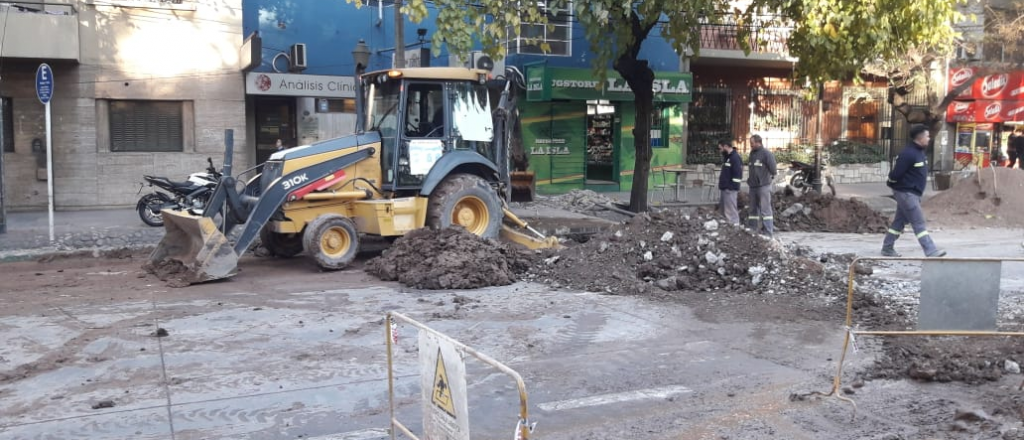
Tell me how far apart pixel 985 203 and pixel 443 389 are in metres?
17.9

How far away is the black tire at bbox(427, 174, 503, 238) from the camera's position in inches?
493

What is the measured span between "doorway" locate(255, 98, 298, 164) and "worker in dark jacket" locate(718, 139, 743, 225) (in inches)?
448

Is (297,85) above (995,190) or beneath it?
above

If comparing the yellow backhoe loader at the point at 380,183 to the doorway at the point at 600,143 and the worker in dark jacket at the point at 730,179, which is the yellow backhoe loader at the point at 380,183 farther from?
the doorway at the point at 600,143

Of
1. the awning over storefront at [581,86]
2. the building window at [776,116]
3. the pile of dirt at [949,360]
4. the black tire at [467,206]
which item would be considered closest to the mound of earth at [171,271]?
the black tire at [467,206]

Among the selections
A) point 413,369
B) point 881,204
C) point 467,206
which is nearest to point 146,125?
point 467,206

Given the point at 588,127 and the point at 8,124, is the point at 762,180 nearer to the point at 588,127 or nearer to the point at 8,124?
the point at 588,127

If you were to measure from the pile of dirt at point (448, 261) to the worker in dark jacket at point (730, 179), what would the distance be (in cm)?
531

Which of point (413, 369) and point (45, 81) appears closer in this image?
point (413, 369)

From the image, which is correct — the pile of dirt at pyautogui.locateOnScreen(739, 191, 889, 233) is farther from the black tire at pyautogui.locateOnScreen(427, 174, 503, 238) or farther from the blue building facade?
the black tire at pyautogui.locateOnScreen(427, 174, 503, 238)

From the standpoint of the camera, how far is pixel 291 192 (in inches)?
456

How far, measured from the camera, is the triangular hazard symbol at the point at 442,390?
154 inches

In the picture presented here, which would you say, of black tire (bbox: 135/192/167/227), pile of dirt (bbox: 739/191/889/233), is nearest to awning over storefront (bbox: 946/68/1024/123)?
pile of dirt (bbox: 739/191/889/233)

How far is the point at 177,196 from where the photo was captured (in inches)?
641
